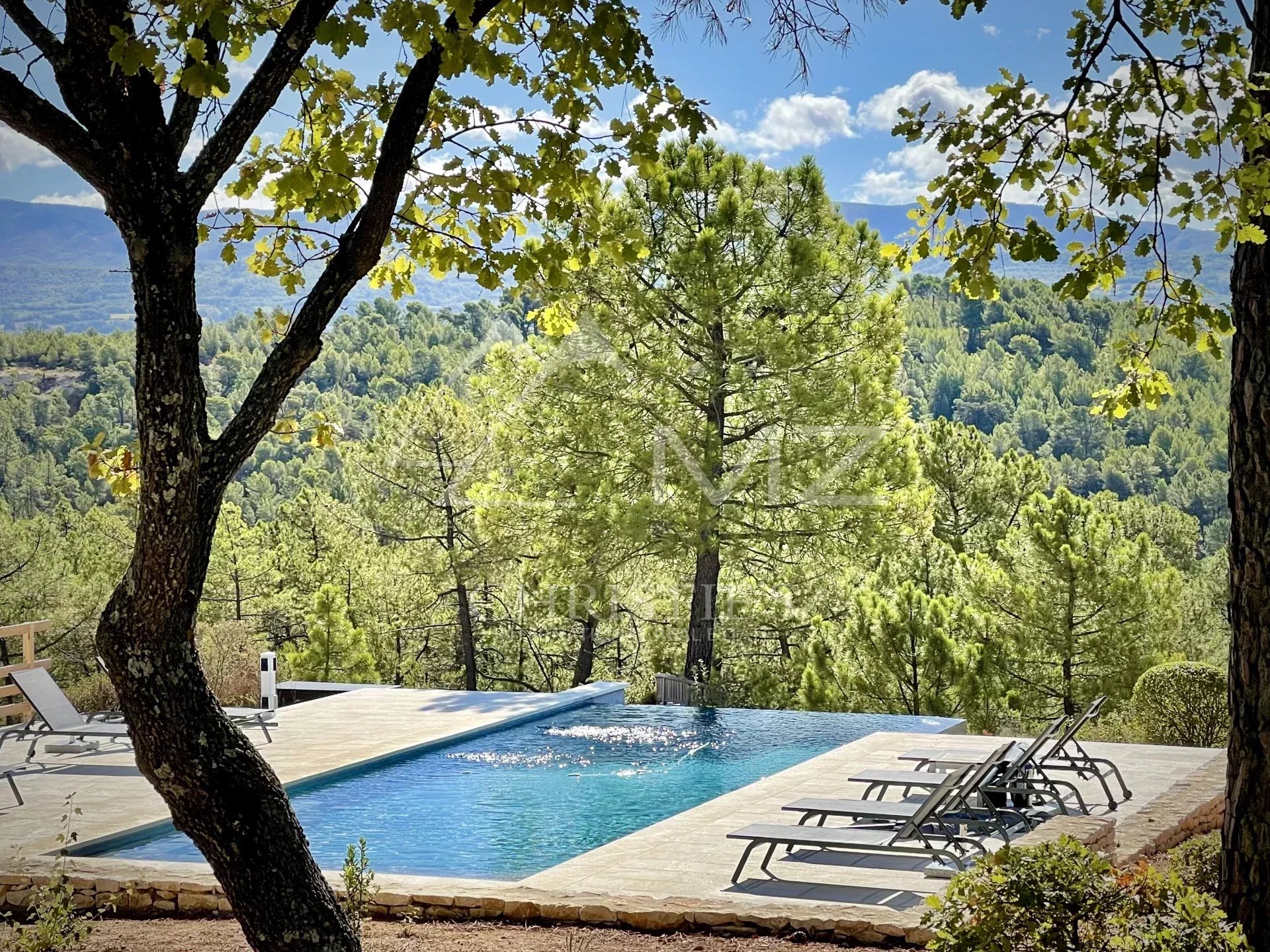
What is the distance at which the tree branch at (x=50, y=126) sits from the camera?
9.45 feet

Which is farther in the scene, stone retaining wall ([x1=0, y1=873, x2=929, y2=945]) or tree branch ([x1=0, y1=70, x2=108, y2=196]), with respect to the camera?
stone retaining wall ([x1=0, y1=873, x2=929, y2=945])

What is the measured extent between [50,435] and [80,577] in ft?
44.7

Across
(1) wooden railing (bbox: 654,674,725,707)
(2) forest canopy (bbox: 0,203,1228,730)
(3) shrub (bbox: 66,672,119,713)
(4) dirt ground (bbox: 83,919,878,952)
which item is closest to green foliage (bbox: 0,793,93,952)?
(4) dirt ground (bbox: 83,919,878,952)

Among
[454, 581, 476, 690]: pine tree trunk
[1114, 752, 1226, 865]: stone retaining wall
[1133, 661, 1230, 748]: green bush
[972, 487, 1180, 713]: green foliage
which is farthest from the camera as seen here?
[454, 581, 476, 690]: pine tree trunk

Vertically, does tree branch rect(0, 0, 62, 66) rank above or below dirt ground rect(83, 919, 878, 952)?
above

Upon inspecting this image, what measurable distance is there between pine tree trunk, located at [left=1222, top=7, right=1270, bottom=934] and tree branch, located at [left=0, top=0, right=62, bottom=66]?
326cm

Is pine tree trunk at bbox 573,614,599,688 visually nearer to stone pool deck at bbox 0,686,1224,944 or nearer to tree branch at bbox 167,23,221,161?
stone pool deck at bbox 0,686,1224,944

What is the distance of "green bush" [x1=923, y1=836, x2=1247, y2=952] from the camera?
118 inches

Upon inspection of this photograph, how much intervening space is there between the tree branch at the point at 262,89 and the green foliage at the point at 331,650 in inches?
697

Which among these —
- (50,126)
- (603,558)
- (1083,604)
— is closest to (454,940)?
(50,126)

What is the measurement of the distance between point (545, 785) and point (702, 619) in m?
6.98

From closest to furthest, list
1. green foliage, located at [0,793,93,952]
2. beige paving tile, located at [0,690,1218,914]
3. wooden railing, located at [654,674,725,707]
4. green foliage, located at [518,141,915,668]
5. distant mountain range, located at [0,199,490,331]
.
Result: green foliage, located at [0,793,93,952] < beige paving tile, located at [0,690,1218,914] < wooden railing, located at [654,674,725,707] < green foliage, located at [518,141,915,668] < distant mountain range, located at [0,199,490,331]

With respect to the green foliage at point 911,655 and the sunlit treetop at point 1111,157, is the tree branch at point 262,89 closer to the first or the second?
the sunlit treetop at point 1111,157

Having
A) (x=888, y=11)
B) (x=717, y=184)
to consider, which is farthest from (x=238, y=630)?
(x=888, y=11)
